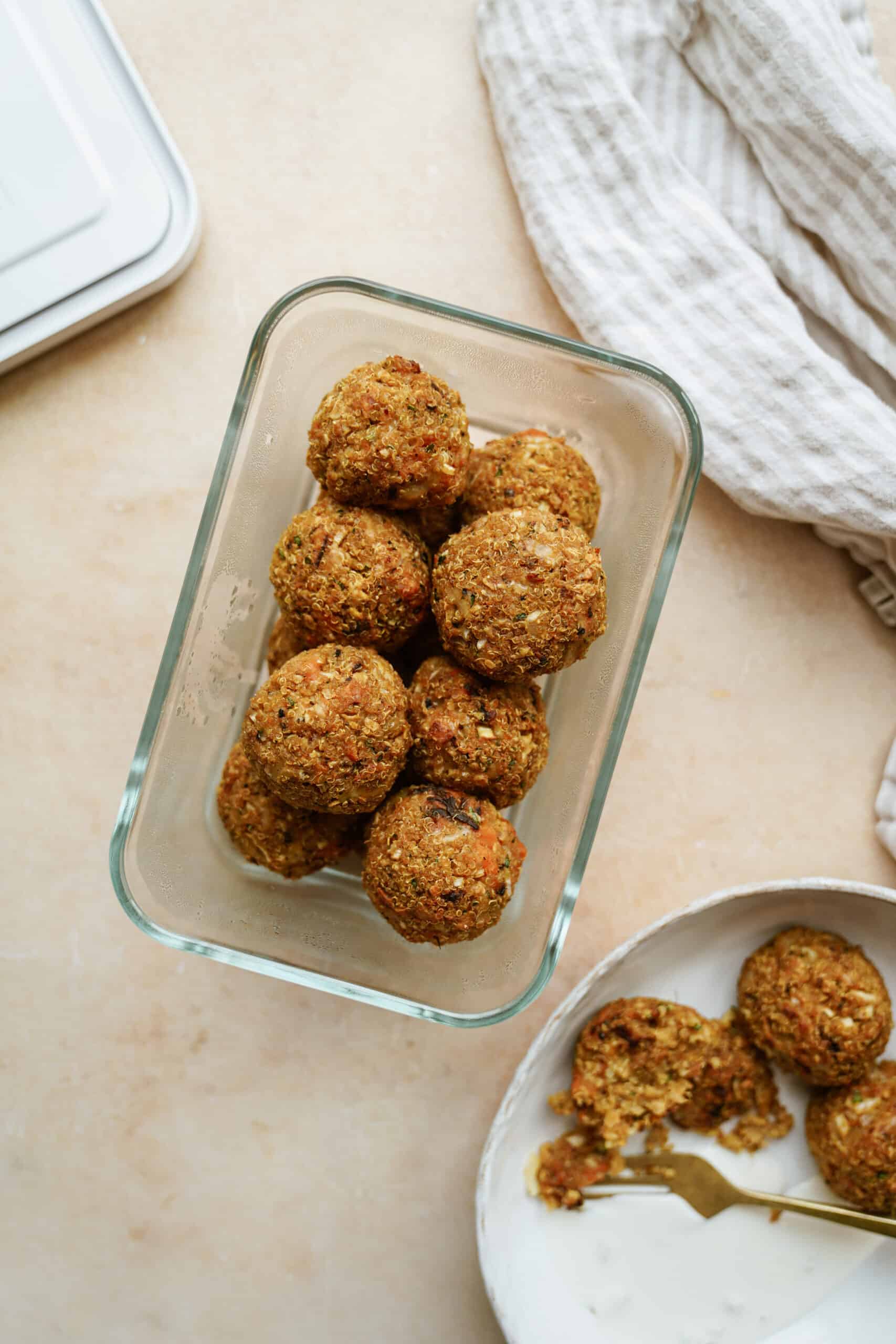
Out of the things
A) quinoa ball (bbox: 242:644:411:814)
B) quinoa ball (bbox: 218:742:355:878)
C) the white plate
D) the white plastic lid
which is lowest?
the white plate

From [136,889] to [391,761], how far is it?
1.07ft

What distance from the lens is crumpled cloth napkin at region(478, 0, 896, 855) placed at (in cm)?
114

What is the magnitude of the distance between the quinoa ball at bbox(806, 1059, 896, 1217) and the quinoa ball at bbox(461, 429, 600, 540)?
70 centimetres

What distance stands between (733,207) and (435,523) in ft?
1.89

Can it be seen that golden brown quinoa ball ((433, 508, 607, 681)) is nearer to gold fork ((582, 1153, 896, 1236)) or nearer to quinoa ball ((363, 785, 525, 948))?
quinoa ball ((363, 785, 525, 948))

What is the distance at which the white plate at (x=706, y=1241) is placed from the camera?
112cm

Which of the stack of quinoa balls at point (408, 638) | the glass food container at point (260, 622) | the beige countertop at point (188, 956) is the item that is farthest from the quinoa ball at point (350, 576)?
the beige countertop at point (188, 956)

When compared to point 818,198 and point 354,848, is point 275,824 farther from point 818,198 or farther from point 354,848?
point 818,198

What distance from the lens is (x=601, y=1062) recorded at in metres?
1.10

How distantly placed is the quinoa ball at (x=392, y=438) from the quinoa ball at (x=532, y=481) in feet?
0.19

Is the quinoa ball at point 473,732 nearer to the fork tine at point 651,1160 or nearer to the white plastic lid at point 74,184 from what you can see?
the fork tine at point 651,1160

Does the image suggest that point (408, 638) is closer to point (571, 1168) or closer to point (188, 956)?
point (188, 956)

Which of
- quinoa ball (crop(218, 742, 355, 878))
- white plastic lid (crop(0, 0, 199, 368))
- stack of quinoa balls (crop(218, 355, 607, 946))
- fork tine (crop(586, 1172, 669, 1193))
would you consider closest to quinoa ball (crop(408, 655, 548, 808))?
stack of quinoa balls (crop(218, 355, 607, 946))

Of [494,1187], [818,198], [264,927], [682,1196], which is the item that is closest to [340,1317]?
[494,1187]
